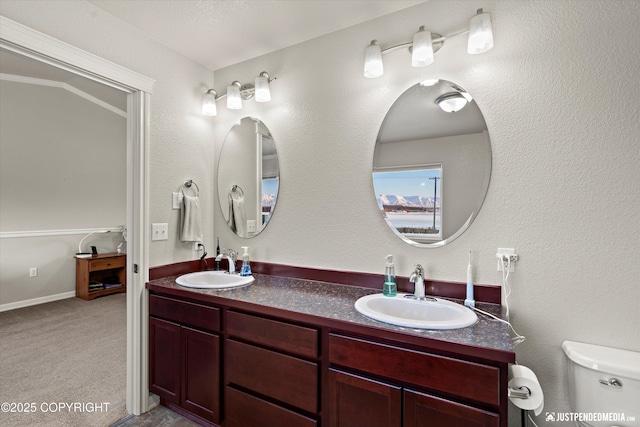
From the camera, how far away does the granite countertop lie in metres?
1.10

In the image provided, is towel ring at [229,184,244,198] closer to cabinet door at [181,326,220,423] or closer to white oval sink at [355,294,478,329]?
cabinet door at [181,326,220,423]

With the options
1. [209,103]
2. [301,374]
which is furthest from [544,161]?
[209,103]

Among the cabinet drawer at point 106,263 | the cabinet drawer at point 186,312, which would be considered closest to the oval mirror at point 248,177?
the cabinet drawer at point 186,312

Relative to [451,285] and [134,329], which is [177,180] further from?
[451,285]

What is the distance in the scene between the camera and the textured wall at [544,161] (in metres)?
1.28

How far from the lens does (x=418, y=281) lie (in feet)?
5.02

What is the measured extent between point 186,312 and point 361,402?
3.62ft

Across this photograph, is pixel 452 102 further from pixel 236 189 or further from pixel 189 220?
pixel 189 220

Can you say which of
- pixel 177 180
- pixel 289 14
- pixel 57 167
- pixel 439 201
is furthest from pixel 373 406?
pixel 57 167

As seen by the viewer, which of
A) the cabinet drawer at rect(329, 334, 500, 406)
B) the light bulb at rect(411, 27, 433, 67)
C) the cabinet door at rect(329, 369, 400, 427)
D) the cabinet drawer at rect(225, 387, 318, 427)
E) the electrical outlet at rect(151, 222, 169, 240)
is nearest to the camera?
the cabinet drawer at rect(329, 334, 500, 406)

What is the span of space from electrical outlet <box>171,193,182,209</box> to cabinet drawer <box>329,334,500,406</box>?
4.96ft

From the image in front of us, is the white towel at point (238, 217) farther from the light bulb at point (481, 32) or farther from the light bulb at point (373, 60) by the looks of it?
the light bulb at point (481, 32)

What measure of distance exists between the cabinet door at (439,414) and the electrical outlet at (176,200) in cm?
186

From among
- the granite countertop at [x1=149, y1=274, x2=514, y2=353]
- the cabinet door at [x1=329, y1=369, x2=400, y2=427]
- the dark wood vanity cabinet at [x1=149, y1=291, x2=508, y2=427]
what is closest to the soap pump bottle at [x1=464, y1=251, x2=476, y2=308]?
the granite countertop at [x1=149, y1=274, x2=514, y2=353]
